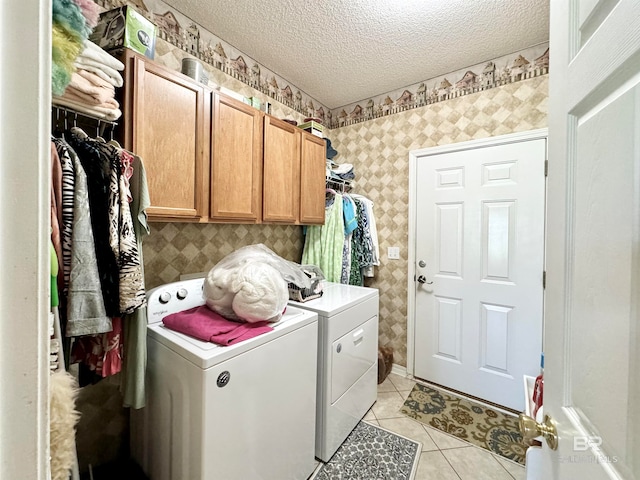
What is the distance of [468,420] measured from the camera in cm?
193

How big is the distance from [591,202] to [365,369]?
173cm

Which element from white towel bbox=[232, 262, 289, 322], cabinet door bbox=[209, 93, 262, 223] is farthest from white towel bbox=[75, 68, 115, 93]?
white towel bbox=[232, 262, 289, 322]

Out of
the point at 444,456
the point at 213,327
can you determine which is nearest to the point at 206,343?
the point at 213,327

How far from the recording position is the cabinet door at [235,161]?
145 cm

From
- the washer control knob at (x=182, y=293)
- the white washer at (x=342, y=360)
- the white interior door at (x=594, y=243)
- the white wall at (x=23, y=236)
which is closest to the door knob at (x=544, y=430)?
the white interior door at (x=594, y=243)

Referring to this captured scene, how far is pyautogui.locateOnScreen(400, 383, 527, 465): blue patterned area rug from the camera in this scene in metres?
1.70

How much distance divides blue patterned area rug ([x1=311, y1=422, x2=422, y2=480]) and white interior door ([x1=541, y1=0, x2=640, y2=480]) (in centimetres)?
115

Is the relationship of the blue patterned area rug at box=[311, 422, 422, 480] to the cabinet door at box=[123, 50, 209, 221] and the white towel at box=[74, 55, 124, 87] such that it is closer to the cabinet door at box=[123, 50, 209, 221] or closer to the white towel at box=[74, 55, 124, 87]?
the cabinet door at box=[123, 50, 209, 221]

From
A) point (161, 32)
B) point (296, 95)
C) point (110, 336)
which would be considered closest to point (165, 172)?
point (110, 336)

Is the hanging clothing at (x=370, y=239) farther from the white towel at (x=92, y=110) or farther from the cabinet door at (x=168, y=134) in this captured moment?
the white towel at (x=92, y=110)

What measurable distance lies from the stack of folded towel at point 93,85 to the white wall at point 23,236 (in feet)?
2.52

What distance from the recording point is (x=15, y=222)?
299 mm

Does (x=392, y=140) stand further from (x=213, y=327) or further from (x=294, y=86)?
(x=213, y=327)

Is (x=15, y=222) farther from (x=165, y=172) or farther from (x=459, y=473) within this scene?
(x=459, y=473)
